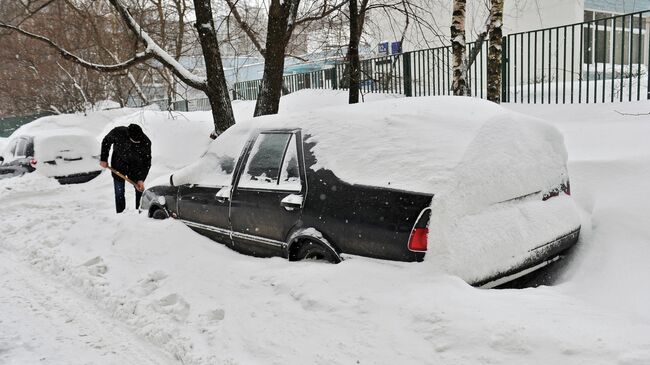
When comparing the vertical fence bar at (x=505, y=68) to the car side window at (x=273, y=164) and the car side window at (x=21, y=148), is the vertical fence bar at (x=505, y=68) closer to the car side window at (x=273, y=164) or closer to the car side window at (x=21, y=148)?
the car side window at (x=273, y=164)

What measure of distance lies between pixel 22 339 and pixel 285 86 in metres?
13.9

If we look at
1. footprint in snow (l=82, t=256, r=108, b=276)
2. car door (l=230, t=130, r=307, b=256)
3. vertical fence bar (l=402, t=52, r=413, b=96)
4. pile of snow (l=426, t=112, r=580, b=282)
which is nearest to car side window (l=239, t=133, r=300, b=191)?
car door (l=230, t=130, r=307, b=256)

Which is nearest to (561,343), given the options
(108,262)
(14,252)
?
(108,262)

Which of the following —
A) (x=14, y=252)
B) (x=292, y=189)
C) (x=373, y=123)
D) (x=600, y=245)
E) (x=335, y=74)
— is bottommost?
(x=14, y=252)

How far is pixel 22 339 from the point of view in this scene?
13.1 feet

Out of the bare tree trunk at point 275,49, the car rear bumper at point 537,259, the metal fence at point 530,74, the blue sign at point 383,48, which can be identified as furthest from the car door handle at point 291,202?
the blue sign at point 383,48

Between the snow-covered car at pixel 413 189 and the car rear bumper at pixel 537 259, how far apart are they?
12 mm

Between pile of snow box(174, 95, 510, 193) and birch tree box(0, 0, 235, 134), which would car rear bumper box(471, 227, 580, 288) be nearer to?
pile of snow box(174, 95, 510, 193)

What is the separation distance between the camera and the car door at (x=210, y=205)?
5125 millimetres

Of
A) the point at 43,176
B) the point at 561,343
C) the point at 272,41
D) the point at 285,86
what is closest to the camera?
the point at 561,343

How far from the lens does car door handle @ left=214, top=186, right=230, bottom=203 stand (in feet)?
16.6

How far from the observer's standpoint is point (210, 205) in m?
5.29

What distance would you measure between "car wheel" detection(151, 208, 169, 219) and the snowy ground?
165mm

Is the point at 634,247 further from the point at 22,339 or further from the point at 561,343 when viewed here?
the point at 22,339
